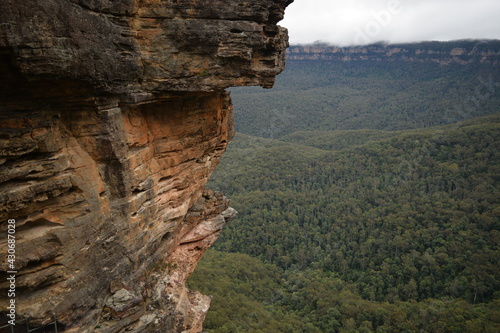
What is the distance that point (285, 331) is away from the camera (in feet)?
138

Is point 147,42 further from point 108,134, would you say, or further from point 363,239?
point 363,239

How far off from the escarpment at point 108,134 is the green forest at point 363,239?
→ 1079 inches

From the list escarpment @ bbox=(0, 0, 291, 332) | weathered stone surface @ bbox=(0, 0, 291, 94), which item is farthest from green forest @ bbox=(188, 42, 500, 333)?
weathered stone surface @ bbox=(0, 0, 291, 94)

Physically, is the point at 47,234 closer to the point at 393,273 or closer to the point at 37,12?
the point at 37,12

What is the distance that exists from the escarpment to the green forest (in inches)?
1079

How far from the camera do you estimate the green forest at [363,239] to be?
45.6 metres

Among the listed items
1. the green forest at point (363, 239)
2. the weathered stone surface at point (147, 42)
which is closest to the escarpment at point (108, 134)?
the weathered stone surface at point (147, 42)

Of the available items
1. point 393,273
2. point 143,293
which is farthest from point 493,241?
point 143,293

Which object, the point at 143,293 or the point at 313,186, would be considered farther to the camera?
the point at 313,186

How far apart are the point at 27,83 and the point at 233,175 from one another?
303 feet

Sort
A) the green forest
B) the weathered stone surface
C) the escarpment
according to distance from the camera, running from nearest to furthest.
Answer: the weathered stone surface
the escarpment
the green forest

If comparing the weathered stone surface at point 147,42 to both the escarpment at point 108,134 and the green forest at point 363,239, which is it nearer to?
the escarpment at point 108,134

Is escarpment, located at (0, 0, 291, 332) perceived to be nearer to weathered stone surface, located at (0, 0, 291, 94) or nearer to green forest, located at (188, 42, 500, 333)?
weathered stone surface, located at (0, 0, 291, 94)

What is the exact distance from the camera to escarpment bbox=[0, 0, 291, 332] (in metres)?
8.94
